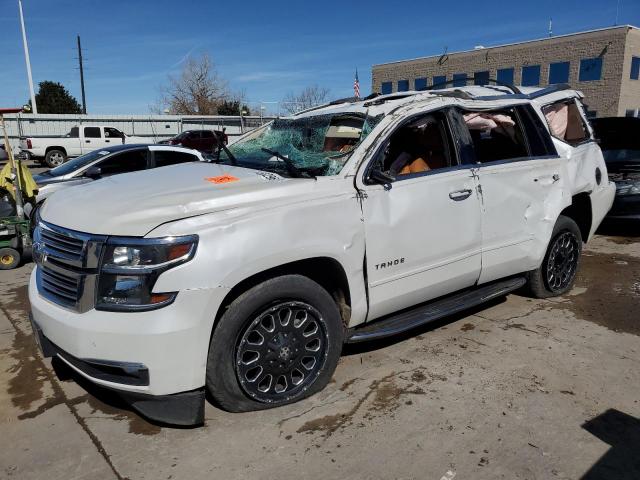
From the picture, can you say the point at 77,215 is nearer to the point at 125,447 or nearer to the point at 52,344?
the point at 52,344

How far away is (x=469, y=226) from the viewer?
3.76 m

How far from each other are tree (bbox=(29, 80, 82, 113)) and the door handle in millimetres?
56889

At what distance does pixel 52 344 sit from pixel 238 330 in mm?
1089

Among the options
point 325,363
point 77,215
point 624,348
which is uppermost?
point 77,215

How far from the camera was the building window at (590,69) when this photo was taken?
35.2 meters

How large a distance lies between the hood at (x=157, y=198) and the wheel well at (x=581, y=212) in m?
3.13

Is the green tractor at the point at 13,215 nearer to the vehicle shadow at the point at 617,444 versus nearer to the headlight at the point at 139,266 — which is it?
the headlight at the point at 139,266

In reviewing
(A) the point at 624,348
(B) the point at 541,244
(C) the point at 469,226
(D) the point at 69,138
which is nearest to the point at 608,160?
(B) the point at 541,244

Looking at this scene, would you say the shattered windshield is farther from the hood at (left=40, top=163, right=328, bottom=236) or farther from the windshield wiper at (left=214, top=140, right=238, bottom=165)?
the hood at (left=40, top=163, right=328, bottom=236)

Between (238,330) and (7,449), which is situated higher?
(238,330)

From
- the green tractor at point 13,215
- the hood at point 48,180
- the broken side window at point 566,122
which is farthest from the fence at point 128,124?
the broken side window at point 566,122

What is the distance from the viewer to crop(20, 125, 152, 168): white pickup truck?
2347cm

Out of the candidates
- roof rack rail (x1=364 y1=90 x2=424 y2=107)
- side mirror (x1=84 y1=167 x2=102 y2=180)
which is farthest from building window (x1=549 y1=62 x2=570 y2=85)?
roof rack rail (x1=364 y1=90 x2=424 y2=107)

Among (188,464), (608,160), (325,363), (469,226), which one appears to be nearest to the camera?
(188,464)
